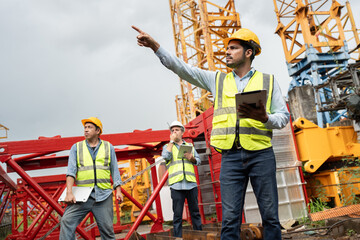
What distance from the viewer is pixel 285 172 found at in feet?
25.1

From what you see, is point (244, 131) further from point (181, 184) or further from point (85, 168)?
point (181, 184)

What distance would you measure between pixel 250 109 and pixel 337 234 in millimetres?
3784

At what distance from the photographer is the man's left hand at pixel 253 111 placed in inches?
90.4

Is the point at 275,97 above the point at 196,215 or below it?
above

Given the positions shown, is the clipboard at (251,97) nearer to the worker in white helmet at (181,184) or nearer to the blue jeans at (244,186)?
the blue jeans at (244,186)

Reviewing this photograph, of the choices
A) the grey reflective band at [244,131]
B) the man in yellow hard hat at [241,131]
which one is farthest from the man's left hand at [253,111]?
the grey reflective band at [244,131]

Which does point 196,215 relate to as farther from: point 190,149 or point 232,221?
point 232,221

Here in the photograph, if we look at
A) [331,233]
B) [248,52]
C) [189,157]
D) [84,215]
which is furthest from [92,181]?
[331,233]

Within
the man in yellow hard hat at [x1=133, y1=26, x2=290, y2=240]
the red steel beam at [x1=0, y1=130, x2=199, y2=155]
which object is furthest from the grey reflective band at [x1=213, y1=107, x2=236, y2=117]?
the red steel beam at [x1=0, y1=130, x2=199, y2=155]

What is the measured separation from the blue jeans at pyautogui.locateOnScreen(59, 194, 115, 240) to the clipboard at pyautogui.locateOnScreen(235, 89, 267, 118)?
8.45 ft

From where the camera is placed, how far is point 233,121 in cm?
263

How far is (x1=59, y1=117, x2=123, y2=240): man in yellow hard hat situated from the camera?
4.02 metres

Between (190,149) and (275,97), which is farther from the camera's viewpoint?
(190,149)

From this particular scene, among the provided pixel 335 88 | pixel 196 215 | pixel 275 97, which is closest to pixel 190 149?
pixel 196 215
